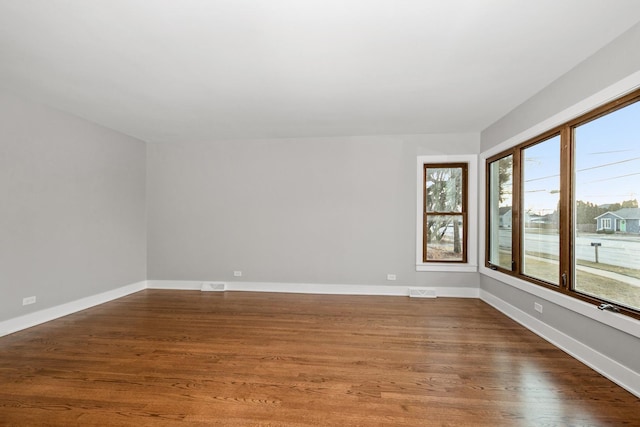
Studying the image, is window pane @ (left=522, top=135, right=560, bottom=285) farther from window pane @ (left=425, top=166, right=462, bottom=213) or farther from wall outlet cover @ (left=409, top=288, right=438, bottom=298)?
wall outlet cover @ (left=409, top=288, right=438, bottom=298)

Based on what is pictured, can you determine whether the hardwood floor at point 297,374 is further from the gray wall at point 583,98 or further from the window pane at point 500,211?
the window pane at point 500,211

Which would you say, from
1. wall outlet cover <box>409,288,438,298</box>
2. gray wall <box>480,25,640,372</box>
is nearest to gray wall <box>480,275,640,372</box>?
gray wall <box>480,25,640,372</box>

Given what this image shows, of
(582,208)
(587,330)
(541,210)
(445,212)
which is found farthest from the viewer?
(445,212)

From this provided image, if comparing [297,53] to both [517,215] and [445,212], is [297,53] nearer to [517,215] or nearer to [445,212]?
[517,215]

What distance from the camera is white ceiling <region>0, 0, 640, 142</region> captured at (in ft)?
6.58

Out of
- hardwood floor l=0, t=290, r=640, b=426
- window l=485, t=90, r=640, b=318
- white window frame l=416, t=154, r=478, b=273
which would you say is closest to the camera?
hardwood floor l=0, t=290, r=640, b=426

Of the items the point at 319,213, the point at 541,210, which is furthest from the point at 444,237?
the point at 319,213

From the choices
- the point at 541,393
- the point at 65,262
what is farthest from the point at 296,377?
the point at 65,262

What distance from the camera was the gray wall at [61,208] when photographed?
3.36m

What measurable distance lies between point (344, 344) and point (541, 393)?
1617 millimetres

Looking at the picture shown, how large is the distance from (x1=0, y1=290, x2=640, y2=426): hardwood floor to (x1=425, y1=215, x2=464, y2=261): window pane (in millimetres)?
1237

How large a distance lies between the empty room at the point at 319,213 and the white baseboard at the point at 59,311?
3cm

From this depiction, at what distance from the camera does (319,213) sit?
5.16 m

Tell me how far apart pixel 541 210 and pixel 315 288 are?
3408 mm
